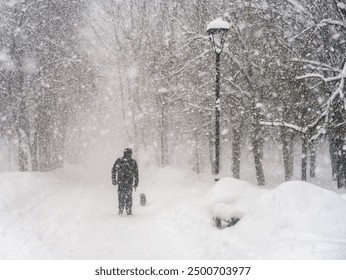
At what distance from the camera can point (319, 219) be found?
7.63 metres

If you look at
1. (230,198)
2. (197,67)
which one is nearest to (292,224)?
(230,198)

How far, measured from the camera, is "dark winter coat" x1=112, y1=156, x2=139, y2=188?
13.1 metres

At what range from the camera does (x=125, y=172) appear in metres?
13.2

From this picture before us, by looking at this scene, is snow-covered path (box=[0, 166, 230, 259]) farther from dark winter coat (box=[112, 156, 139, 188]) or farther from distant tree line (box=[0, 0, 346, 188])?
distant tree line (box=[0, 0, 346, 188])

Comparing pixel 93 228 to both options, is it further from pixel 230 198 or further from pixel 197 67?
pixel 197 67

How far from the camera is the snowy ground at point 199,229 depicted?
7.36 meters

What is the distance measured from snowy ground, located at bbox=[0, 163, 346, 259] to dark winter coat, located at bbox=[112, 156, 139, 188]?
1.01m

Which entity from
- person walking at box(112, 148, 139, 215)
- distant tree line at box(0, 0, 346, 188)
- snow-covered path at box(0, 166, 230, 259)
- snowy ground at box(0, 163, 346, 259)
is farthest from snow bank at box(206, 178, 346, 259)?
person walking at box(112, 148, 139, 215)

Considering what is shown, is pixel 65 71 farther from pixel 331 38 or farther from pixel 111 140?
pixel 111 140

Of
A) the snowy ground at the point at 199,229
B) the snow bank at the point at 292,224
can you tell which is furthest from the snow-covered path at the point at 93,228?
the snow bank at the point at 292,224

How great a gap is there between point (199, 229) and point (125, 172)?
4.07 m

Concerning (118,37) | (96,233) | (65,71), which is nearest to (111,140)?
(118,37)

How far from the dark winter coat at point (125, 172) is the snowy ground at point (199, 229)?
1.01 meters

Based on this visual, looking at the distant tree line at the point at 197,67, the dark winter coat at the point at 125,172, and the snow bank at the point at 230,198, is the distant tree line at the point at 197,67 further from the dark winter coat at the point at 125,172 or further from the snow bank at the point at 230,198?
the dark winter coat at the point at 125,172
